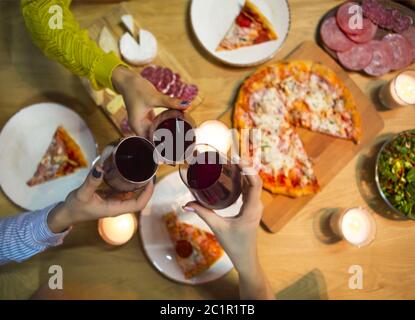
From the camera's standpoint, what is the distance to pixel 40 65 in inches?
61.8

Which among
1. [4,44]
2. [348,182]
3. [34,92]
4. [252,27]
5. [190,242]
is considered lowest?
[190,242]

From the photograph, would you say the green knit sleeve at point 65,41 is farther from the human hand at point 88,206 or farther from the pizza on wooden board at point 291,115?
the pizza on wooden board at point 291,115

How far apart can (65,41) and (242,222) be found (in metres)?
0.80

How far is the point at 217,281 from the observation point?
58.2 inches

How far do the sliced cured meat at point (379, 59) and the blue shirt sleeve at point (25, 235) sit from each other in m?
1.31

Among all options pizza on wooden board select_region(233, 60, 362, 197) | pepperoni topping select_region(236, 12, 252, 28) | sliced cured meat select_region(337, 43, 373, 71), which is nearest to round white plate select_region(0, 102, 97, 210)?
pizza on wooden board select_region(233, 60, 362, 197)

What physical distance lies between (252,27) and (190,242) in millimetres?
868

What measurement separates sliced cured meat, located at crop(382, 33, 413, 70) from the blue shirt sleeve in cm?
142

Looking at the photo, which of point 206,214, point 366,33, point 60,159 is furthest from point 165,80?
point 366,33

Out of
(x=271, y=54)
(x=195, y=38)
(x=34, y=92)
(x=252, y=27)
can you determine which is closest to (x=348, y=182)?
(x=271, y=54)

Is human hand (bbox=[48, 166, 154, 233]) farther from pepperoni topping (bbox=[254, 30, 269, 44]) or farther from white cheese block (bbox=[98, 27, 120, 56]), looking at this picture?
pepperoni topping (bbox=[254, 30, 269, 44])

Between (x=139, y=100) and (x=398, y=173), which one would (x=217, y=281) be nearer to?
(x=139, y=100)

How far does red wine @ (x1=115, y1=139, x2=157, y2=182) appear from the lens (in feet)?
3.40

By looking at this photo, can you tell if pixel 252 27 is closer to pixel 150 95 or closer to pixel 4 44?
pixel 150 95
